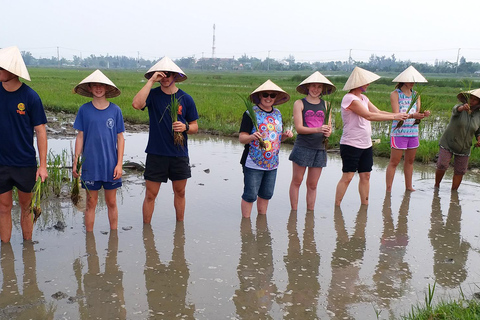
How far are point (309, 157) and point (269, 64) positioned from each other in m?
107

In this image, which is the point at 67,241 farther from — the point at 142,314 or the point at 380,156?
the point at 380,156

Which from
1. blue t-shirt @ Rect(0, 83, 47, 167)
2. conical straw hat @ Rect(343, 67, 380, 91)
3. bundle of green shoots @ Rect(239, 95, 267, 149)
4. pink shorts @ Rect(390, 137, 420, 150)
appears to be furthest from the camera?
pink shorts @ Rect(390, 137, 420, 150)

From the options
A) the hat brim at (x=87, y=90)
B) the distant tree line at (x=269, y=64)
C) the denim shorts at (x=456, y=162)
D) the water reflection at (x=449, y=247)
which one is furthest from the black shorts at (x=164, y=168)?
the distant tree line at (x=269, y=64)

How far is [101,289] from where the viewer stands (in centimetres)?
337

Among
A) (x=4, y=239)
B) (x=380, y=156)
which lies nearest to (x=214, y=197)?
(x=4, y=239)

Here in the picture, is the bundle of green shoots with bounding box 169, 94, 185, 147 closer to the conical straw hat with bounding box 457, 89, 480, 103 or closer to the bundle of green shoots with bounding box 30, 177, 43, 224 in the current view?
the bundle of green shoots with bounding box 30, 177, 43, 224

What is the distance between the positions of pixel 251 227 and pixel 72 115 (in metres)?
10.6

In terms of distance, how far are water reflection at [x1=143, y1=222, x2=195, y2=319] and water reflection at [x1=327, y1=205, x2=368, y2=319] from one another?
97 centimetres

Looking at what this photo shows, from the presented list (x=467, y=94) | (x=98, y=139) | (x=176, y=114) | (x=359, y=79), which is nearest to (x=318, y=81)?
(x=359, y=79)

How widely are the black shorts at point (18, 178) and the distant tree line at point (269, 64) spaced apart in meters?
62.4

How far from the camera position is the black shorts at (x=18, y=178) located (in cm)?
382

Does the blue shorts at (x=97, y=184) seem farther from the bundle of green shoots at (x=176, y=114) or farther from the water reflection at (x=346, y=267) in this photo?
the water reflection at (x=346, y=267)

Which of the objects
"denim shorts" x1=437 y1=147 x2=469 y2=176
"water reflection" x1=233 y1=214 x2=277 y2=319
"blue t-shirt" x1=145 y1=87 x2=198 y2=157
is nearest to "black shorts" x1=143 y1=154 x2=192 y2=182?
"blue t-shirt" x1=145 y1=87 x2=198 y2=157

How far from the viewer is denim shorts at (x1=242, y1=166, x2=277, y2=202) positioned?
4.82 metres
